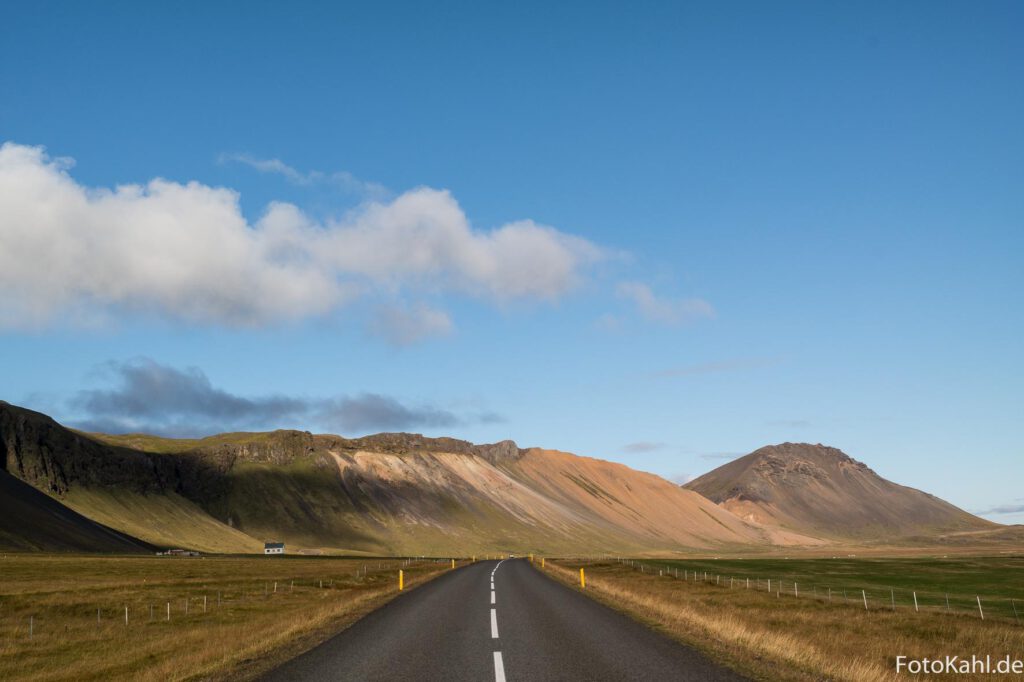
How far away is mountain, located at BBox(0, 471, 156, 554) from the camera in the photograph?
407 ft

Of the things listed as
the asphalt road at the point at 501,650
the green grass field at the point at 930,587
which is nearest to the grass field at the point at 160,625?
the asphalt road at the point at 501,650

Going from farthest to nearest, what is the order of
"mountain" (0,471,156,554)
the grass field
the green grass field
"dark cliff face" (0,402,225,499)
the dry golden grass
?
"dark cliff face" (0,402,225,499), "mountain" (0,471,156,554), the green grass field, the grass field, the dry golden grass

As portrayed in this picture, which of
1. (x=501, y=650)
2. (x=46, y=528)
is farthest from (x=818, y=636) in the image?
(x=46, y=528)

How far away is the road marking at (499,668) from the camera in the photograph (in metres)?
12.6

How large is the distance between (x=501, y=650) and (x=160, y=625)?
71.0 ft

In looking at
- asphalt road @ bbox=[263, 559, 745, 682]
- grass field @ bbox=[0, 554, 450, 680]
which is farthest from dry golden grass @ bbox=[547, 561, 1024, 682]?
grass field @ bbox=[0, 554, 450, 680]

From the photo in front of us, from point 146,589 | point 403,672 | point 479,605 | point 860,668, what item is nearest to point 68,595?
point 146,589

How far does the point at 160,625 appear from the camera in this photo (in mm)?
31125

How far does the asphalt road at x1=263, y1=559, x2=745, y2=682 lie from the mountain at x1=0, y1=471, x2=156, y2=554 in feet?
401

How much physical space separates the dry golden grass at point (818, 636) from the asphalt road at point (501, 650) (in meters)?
1.05

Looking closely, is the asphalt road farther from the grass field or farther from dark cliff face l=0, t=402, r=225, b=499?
dark cliff face l=0, t=402, r=225, b=499

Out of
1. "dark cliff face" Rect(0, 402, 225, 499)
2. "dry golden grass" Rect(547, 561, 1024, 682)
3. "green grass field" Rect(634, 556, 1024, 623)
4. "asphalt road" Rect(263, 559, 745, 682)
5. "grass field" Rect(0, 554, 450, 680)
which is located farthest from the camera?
"dark cliff face" Rect(0, 402, 225, 499)

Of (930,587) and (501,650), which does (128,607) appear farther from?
(930,587)

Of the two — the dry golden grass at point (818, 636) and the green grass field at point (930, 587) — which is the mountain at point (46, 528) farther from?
the dry golden grass at point (818, 636)
